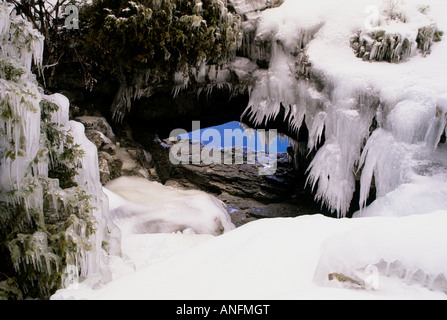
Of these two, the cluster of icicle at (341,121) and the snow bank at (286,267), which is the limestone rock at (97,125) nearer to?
the cluster of icicle at (341,121)

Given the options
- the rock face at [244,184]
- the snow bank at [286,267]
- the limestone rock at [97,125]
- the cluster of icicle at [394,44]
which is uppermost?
the cluster of icicle at [394,44]

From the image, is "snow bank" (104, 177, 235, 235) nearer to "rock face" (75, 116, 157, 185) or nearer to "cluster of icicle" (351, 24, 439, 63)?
"rock face" (75, 116, 157, 185)

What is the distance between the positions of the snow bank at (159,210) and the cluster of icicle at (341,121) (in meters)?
2.29

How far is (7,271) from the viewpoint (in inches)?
109

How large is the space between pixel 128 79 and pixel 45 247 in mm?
6123

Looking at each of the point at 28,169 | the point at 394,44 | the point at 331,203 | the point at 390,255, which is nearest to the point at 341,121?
the point at 331,203

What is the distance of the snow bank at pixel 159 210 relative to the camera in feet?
18.3

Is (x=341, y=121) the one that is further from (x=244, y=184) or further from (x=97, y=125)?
(x=97, y=125)

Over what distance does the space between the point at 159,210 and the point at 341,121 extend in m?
3.92

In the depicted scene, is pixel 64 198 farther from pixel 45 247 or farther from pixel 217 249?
pixel 217 249

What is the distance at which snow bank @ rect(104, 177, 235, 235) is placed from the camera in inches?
219

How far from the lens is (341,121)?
22.7 feet

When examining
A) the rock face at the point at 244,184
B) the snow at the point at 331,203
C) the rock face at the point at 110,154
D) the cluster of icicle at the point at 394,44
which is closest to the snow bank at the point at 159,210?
the snow at the point at 331,203
